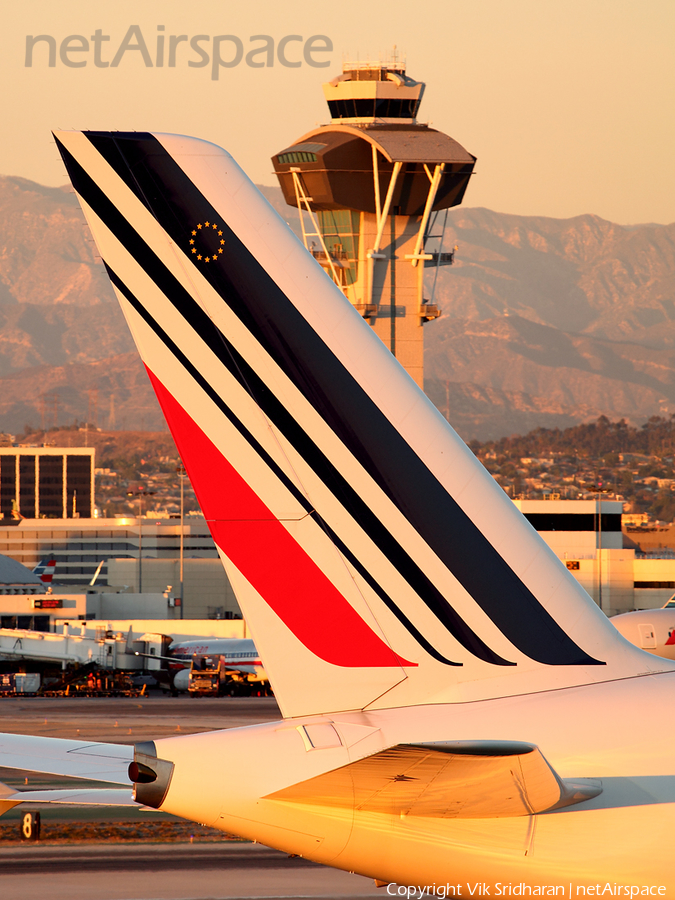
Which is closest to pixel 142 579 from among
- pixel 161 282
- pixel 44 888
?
pixel 44 888

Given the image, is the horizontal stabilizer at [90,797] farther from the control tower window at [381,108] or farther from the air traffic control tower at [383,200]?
the control tower window at [381,108]

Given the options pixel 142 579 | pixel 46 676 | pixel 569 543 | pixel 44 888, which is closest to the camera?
pixel 44 888

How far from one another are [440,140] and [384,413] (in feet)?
360

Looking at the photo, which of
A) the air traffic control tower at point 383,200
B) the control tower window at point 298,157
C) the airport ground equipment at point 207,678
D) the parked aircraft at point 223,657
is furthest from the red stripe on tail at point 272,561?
the control tower window at point 298,157

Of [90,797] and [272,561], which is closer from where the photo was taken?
[272,561]

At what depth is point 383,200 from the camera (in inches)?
4469

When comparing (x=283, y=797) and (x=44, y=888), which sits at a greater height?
(x=283, y=797)

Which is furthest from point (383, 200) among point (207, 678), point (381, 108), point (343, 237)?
point (207, 678)

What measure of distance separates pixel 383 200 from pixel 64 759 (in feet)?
353

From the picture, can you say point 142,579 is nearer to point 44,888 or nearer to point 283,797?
point 44,888

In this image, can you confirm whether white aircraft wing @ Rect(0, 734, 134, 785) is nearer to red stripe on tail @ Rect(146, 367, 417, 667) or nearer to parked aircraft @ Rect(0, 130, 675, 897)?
parked aircraft @ Rect(0, 130, 675, 897)

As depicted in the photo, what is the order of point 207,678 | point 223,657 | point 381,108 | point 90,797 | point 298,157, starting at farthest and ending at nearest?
point 381,108 < point 298,157 < point 223,657 < point 207,678 < point 90,797

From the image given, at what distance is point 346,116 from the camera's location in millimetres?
118875

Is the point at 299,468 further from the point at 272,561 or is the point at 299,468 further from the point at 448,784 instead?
the point at 448,784
